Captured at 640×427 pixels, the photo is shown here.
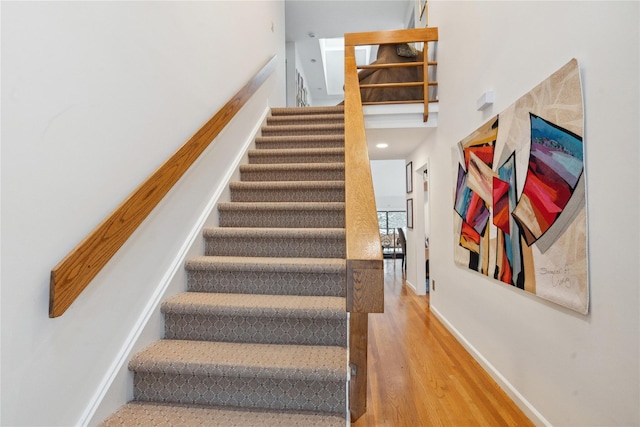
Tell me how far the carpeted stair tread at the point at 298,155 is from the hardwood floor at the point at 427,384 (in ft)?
5.38

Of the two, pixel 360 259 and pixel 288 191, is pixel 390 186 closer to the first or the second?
pixel 288 191

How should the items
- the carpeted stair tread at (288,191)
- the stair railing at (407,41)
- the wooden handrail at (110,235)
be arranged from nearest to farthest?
the wooden handrail at (110,235), the carpeted stair tread at (288,191), the stair railing at (407,41)

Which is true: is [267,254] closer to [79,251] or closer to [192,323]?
[192,323]

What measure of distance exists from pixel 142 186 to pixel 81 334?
584mm

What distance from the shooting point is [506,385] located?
201 centimetres

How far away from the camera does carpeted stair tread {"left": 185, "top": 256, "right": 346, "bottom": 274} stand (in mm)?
1714

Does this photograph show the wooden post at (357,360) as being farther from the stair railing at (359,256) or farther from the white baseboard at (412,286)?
the white baseboard at (412,286)

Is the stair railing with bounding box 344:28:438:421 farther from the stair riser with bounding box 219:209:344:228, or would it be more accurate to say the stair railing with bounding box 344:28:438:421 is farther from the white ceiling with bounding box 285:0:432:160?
the white ceiling with bounding box 285:0:432:160

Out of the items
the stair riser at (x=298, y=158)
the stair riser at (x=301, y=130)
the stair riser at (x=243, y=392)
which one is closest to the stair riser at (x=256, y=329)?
the stair riser at (x=243, y=392)

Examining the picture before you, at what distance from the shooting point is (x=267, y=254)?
6.66ft

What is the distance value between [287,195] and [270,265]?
2.70 ft

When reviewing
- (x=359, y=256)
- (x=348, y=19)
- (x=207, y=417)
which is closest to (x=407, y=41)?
(x=348, y=19)

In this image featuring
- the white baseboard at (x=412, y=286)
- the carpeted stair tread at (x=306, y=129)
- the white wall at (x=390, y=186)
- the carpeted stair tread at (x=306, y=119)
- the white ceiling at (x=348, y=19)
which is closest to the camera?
the carpeted stair tread at (x=306, y=129)
